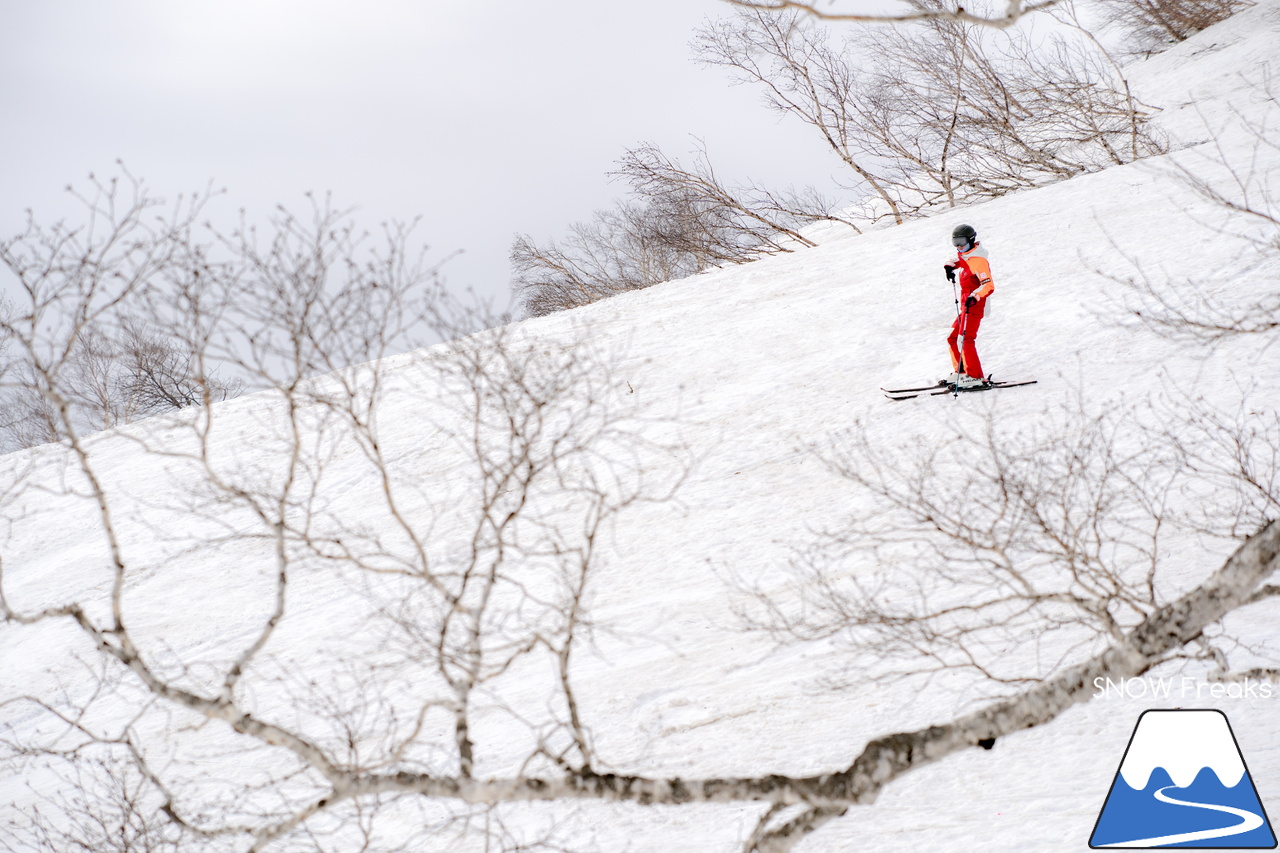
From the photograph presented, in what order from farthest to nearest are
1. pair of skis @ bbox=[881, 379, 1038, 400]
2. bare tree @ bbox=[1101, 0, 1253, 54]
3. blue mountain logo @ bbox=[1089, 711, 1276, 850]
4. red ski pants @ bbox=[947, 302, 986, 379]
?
bare tree @ bbox=[1101, 0, 1253, 54] → pair of skis @ bbox=[881, 379, 1038, 400] → red ski pants @ bbox=[947, 302, 986, 379] → blue mountain logo @ bbox=[1089, 711, 1276, 850]

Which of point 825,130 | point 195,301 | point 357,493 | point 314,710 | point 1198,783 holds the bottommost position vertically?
point 1198,783

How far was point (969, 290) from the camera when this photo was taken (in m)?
7.18

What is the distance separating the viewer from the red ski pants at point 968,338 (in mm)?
7375

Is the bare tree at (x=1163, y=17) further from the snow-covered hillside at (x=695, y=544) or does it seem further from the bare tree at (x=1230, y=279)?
the bare tree at (x=1230, y=279)

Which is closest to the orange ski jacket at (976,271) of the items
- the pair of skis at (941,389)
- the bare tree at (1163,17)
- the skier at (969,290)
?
the skier at (969,290)

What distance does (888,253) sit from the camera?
502 inches

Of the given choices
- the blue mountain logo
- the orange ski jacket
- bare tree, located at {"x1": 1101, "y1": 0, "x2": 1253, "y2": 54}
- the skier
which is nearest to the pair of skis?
the skier

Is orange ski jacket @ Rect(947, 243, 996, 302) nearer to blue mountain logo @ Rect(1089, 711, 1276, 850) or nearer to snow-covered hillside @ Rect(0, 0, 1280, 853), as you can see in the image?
snow-covered hillside @ Rect(0, 0, 1280, 853)

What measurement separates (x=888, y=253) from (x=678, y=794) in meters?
10.5

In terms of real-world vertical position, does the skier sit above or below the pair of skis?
above

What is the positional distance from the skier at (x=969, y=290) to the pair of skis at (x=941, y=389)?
0.06 meters

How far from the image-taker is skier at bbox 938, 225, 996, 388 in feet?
22.7

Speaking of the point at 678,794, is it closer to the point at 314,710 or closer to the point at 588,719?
the point at 588,719

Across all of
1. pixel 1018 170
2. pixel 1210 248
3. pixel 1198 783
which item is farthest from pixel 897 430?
pixel 1018 170
